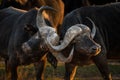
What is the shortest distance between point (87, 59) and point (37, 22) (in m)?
1.17

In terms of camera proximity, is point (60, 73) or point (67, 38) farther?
point (60, 73)

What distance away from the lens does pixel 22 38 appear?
867 centimetres

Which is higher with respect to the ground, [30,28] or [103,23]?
[30,28]

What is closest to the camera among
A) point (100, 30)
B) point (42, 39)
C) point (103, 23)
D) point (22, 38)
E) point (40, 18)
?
point (42, 39)

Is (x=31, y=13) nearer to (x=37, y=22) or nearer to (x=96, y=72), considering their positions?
(x=37, y=22)

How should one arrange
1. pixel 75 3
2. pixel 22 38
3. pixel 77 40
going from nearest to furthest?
pixel 77 40
pixel 22 38
pixel 75 3

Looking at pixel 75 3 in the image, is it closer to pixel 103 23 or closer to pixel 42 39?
pixel 103 23

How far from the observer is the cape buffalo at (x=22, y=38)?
26.5ft

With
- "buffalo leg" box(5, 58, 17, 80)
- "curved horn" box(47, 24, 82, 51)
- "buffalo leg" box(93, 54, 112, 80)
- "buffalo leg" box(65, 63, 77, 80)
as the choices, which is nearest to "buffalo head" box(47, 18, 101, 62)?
"curved horn" box(47, 24, 82, 51)

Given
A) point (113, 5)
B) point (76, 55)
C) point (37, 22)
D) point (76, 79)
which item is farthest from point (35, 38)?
point (76, 79)

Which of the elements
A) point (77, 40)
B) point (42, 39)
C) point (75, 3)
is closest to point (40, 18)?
point (42, 39)

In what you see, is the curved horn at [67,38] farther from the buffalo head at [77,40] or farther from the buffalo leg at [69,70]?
the buffalo leg at [69,70]

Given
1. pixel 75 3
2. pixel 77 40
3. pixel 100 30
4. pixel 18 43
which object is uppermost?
pixel 77 40

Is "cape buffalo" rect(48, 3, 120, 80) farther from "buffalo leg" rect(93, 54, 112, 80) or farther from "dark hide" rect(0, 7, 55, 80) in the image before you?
"dark hide" rect(0, 7, 55, 80)
